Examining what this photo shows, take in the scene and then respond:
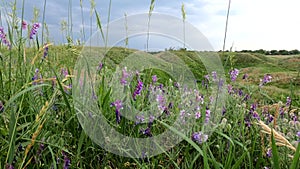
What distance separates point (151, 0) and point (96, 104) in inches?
29.3

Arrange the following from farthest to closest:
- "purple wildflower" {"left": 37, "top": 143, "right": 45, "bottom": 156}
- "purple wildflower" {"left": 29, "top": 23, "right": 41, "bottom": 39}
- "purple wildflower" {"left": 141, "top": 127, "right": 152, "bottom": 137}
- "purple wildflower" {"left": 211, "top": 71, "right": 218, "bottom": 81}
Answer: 1. "purple wildflower" {"left": 211, "top": 71, "right": 218, "bottom": 81}
2. "purple wildflower" {"left": 29, "top": 23, "right": 41, "bottom": 39}
3. "purple wildflower" {"left": 141, "top": 127, "right": 152, "bottom": 137}
4. "purple wildflower" {"left": 37, "top": 143, "right": 45, "bottom": 156}

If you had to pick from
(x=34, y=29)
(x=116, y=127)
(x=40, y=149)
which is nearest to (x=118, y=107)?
(x=116, y=127)

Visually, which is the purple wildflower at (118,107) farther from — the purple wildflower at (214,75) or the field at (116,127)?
the purple wildflower at (214,75)

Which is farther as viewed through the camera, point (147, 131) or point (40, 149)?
point (147, 131)

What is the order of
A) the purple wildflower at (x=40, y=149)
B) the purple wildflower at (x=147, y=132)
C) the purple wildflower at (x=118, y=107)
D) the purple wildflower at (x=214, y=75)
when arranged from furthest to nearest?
the purple wildflower at (x=214, y=75) → the purple wildflower at (x=147, y=132) → the purple wildflower at (x=118, y=107) → the purple wildflower at (x=40, y=149)

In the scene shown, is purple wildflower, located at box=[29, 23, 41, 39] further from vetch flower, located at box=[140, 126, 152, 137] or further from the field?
vetch flower, located at box=[140, 126, 152, 137]

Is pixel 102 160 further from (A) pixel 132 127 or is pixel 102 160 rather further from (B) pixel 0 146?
(B) pixel 0 146

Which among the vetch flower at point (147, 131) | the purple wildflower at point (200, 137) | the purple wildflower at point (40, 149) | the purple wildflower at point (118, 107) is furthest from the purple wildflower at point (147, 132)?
the purple wildflower at point (40, 149)

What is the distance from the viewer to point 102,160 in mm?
1768

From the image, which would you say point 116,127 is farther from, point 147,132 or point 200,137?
point 200,137

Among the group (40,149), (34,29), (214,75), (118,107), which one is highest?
(34,29)

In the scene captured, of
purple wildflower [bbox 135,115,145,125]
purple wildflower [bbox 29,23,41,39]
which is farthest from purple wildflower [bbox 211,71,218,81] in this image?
purple wildflower [bbox 29,23,41,39]

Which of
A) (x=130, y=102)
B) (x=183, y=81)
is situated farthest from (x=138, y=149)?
(x=183, y=81)

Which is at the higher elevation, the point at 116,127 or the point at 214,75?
the point at 214,75
